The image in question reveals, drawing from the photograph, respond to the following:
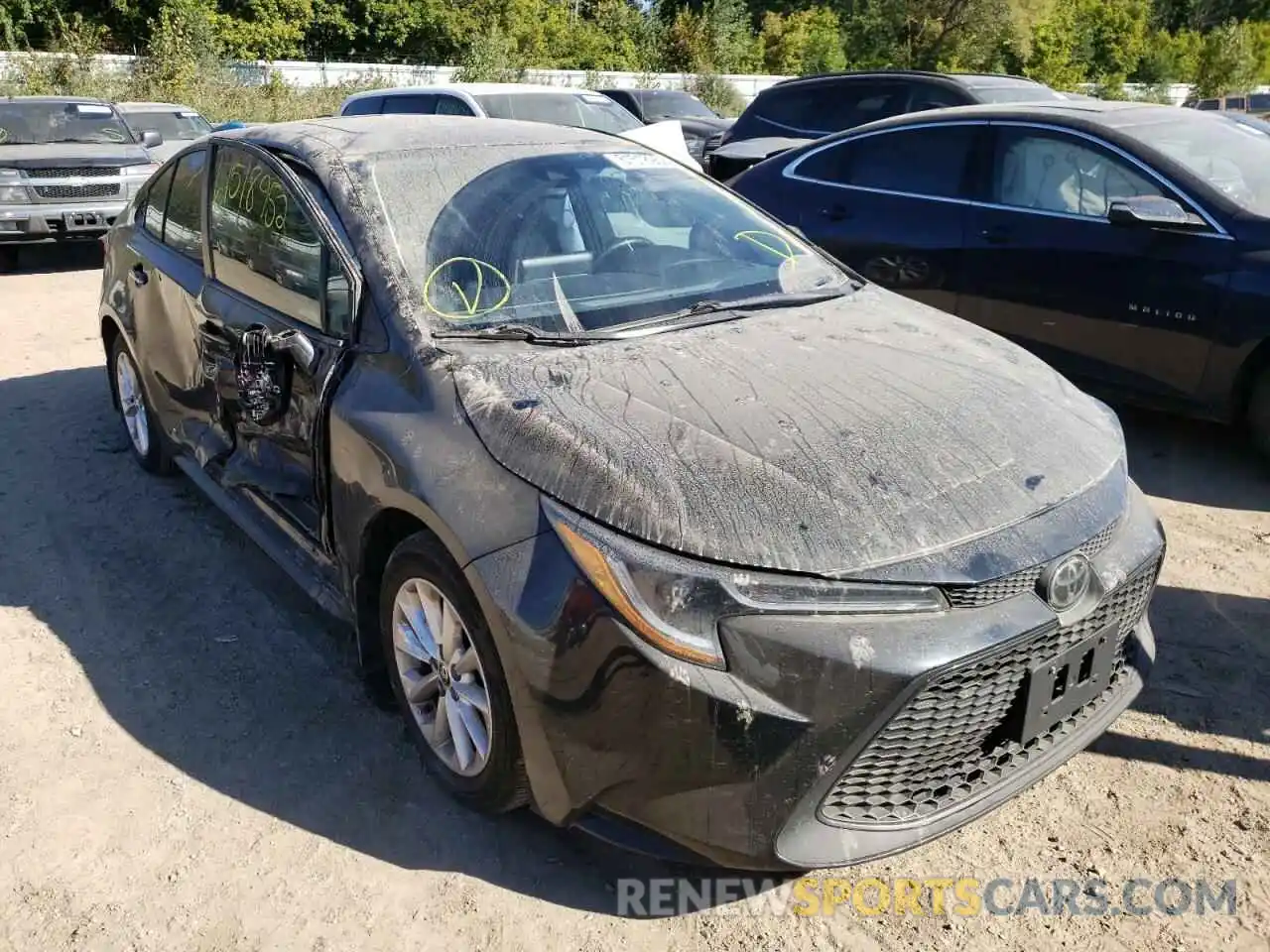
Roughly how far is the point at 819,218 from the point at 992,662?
4.51 meters

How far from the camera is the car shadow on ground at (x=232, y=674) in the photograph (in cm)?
275

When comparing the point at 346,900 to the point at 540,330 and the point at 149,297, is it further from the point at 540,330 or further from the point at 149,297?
the point at 149,297

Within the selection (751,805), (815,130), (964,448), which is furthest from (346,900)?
(815,130)

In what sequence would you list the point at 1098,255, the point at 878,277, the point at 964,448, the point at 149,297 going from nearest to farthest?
the point at 964,448 < the point at 149,297 < the point at 1098,255 < the point at 878,277

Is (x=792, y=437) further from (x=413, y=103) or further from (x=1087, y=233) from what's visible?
(x=413, y=103)

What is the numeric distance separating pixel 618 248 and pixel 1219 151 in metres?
3.63

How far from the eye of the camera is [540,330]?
3049 millimetres

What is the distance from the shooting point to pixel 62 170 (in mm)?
10594

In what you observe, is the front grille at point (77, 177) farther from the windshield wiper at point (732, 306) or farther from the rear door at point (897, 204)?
the windshield wiper at point (732, 306)

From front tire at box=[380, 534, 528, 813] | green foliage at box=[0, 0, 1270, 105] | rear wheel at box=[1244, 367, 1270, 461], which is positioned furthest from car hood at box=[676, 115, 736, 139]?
front tire at box=[380, 534, 528, 813]

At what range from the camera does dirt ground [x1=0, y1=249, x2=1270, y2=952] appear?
249 cm

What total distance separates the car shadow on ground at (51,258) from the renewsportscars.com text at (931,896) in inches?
416

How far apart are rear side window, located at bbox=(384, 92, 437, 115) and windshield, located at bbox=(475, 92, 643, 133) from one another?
0.78m

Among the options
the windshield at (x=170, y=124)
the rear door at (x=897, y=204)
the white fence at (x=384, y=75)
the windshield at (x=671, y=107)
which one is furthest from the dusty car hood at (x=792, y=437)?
the white fence at (x=384, y=75)
